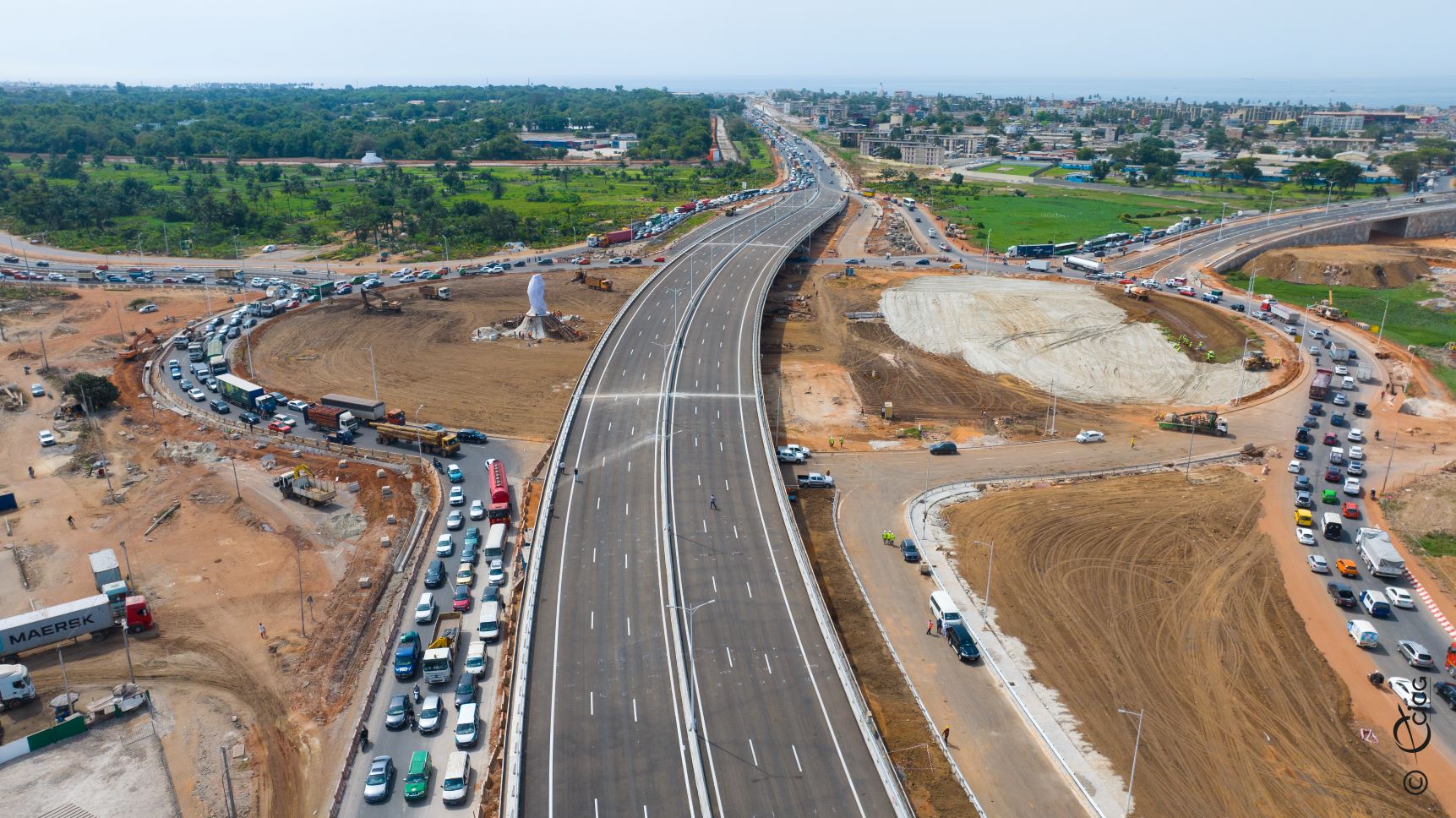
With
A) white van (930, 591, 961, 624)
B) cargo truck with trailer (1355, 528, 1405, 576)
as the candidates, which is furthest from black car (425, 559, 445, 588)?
cargo truck with trailer (1355, 528, 1405, 576)

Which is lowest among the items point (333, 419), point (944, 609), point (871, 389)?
point (944, 609)

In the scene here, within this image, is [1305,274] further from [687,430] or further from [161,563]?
[161,563]

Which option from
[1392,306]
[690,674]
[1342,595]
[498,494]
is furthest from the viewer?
[1392,306]

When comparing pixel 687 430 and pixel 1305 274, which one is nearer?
pixel 687 430

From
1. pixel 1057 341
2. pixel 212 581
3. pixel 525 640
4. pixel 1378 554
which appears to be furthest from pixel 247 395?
pixel 1378 554

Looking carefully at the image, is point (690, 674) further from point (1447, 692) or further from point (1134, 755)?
point (1447, 692)

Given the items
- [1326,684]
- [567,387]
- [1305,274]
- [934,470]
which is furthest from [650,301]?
[1305,274]
